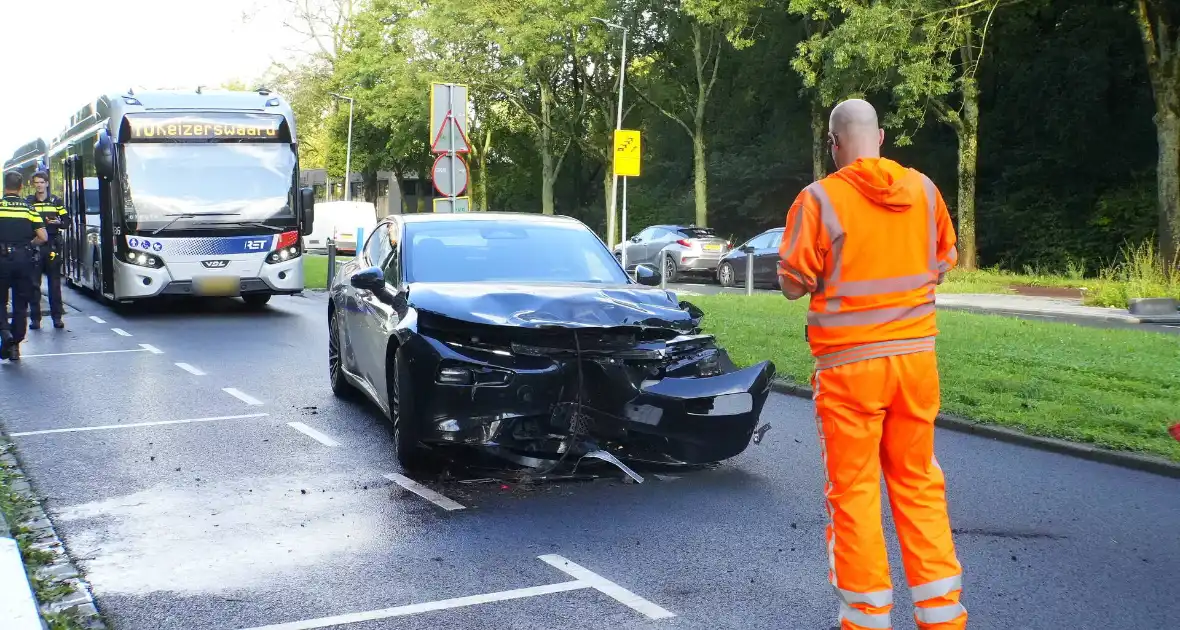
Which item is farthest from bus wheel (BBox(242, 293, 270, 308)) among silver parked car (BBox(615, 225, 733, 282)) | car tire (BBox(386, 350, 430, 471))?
car tire (BBox(386, 350, 430, 471))

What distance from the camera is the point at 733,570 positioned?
5.22 meters

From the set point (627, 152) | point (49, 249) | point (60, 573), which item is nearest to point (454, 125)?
point (49, 249)

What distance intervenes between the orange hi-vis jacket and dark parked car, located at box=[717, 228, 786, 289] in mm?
22039

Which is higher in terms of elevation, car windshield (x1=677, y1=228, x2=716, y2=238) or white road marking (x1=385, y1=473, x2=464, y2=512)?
car windshield (x1=677, y1=228, x2=716, y2=238)

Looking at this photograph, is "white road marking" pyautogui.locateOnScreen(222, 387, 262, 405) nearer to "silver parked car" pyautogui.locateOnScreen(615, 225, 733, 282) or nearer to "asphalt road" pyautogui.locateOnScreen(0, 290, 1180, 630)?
"asphalt road" pyautogui.locateOnScreen(0, 290, 1180, 630)

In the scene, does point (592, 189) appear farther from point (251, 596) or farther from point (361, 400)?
point (251, 596)

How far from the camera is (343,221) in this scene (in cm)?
5003

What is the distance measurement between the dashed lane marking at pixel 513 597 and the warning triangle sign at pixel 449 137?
12.6 metres

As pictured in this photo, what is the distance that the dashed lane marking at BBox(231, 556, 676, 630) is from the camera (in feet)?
15.0

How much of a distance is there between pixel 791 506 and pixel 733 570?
1250mm

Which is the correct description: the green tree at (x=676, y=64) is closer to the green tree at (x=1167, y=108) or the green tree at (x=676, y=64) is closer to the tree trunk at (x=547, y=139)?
the tree trunk at (x=547, y=139)

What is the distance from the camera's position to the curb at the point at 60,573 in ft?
15.1

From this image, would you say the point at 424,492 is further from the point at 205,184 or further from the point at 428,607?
the point at 205,184

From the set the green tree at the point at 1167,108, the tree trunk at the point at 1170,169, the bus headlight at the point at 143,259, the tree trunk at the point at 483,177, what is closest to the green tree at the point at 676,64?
the tree trunk at the point at 483,177
